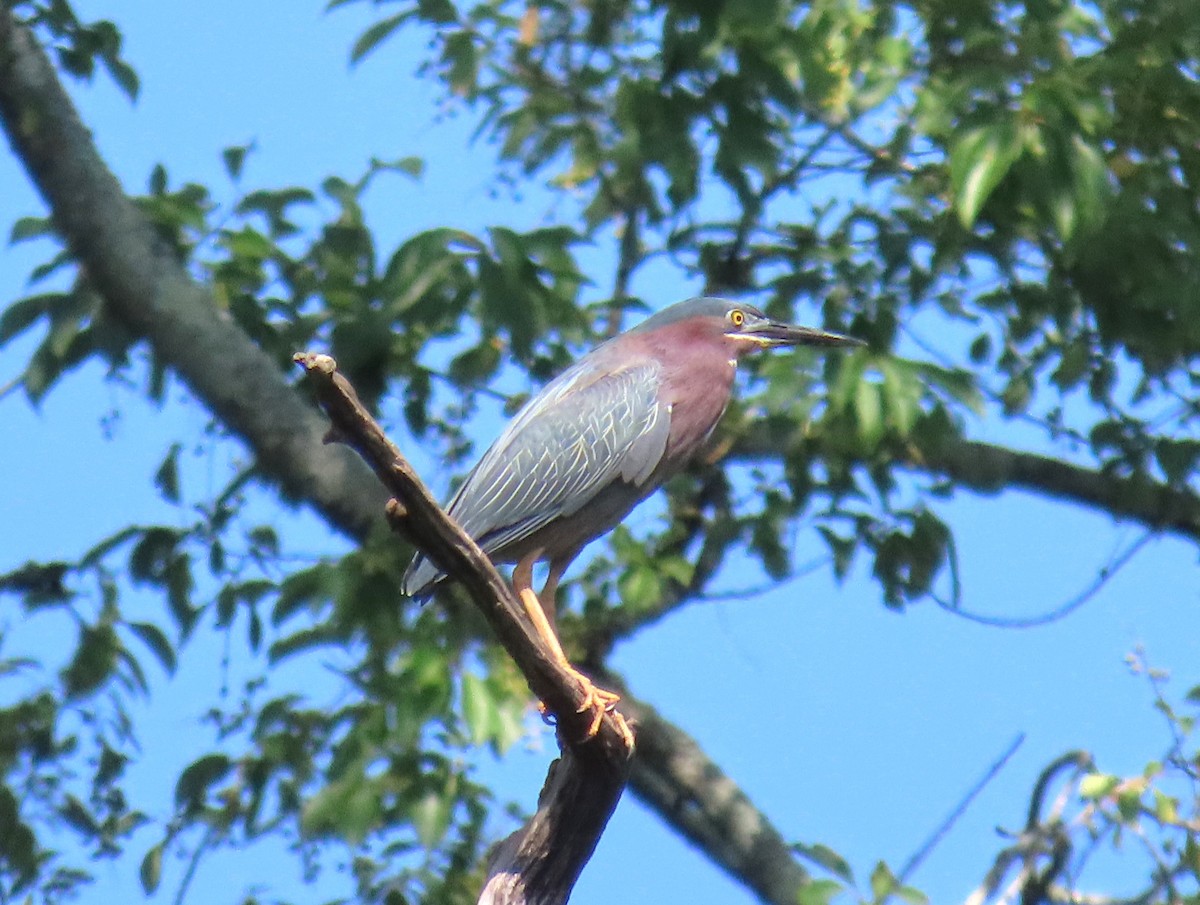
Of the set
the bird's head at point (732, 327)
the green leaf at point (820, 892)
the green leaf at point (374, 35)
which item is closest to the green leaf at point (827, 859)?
the green leaf at point (820, 892)

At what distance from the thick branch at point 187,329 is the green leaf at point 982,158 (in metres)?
1.99

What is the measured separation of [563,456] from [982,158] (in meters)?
1.24

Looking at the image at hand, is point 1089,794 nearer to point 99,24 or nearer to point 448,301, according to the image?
point 448,301

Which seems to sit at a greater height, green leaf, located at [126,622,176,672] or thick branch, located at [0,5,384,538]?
thick branch, located at [0,5,384,538]

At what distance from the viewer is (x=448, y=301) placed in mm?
4781

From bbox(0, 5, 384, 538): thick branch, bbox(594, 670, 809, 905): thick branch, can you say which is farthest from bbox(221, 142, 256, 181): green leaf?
bbox(594, 670, 809, 905): thick branch

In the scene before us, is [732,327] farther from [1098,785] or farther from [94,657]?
[94,657]

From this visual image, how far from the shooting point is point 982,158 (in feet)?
13.9

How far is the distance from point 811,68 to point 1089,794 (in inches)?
81.9

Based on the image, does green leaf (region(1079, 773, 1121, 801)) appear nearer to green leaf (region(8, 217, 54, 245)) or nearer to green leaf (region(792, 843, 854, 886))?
green leaf (region(792, 843, 854, 886))

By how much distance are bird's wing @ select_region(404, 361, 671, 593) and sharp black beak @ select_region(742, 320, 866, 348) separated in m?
0.44

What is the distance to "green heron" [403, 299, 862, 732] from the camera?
4223 millimetres

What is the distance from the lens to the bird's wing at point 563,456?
4211mm

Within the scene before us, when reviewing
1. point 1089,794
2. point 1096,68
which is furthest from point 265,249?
point 1089,794
